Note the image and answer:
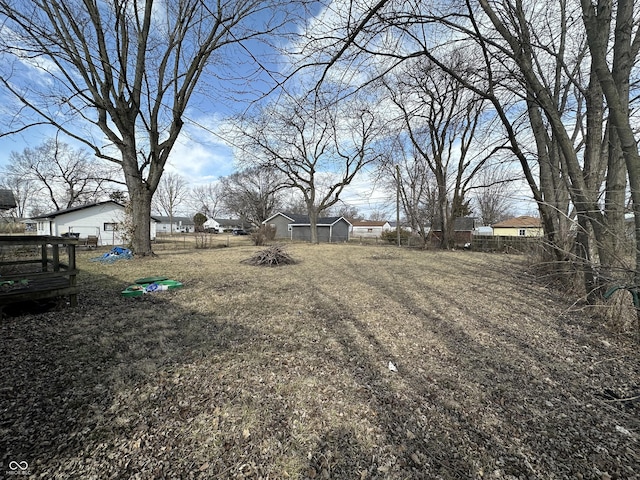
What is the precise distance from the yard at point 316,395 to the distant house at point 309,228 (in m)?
29.6

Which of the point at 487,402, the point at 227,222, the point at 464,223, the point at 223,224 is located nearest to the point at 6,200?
the point at 487,402

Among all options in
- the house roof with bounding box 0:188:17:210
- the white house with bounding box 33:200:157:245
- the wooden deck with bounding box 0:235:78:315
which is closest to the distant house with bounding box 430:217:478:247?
the wooden deck with bounding box 0:235:78:315

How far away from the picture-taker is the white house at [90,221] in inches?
784

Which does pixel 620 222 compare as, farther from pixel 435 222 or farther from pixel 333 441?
pixel 435 222

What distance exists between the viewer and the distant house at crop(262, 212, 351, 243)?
112 feet

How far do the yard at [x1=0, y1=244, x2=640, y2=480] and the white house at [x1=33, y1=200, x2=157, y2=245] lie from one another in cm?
2054

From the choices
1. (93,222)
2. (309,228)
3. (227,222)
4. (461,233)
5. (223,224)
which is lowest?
(461,233)

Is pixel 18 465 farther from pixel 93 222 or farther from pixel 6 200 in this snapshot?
pixel 93 222

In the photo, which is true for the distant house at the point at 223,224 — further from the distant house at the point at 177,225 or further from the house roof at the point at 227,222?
the distant house at the point at 177,225

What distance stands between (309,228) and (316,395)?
32.9 metres

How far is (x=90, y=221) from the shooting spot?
2125cm

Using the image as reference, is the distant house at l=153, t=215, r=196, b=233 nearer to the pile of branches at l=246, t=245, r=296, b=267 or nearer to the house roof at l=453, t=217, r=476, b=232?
the house roof at l=453, t=217, r=476, b=232

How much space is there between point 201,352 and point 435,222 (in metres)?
20.1

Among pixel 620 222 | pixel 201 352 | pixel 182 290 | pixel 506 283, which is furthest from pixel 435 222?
pixel 201 352
